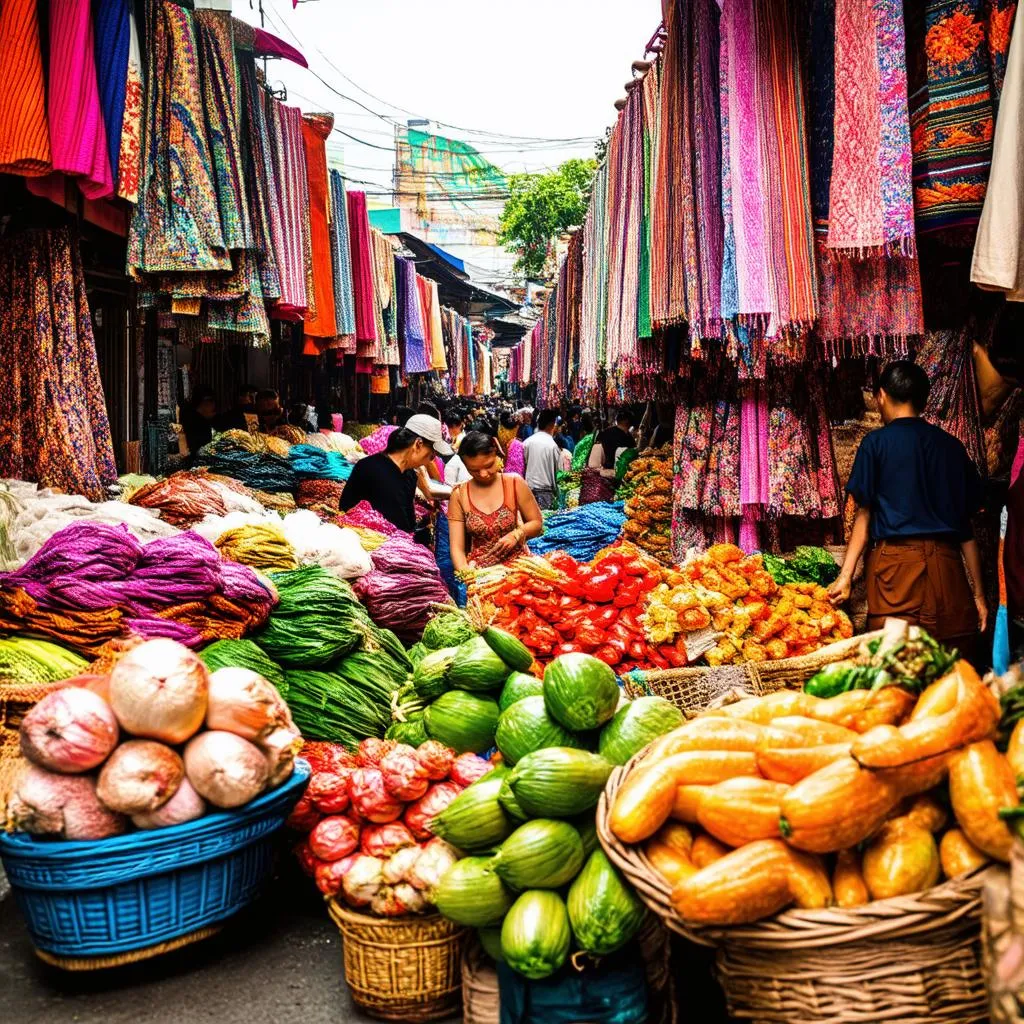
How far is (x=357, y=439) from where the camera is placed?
39.9 ft

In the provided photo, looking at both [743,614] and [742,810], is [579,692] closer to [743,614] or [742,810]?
[742,810]

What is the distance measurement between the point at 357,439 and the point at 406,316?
5.65ft

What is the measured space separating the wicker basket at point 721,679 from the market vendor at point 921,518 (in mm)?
678

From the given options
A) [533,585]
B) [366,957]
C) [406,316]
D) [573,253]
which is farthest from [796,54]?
[406,316]

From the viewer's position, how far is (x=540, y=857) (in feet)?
7.05

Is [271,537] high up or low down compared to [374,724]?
up

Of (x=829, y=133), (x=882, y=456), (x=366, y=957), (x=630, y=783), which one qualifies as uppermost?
(x=829, y=133)

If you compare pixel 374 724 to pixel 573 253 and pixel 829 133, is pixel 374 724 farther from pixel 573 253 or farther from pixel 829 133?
pixel 573 253

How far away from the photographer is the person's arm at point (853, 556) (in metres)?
4.32

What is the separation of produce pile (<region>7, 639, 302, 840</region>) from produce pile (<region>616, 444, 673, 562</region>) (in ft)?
14.5

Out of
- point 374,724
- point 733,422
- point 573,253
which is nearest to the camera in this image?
point 374,724

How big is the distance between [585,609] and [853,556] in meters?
1.32

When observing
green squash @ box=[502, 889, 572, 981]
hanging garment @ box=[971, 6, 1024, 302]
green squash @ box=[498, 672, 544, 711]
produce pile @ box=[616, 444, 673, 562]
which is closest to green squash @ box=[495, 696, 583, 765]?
green squash @ box=[498, 672, 544, 711]

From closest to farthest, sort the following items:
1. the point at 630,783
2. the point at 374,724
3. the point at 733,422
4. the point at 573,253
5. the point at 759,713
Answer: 1. the point at 630,783
2. the point at 759,713
3. the point at 374,724
4. the point at 733,422
5. the point at 573,253
